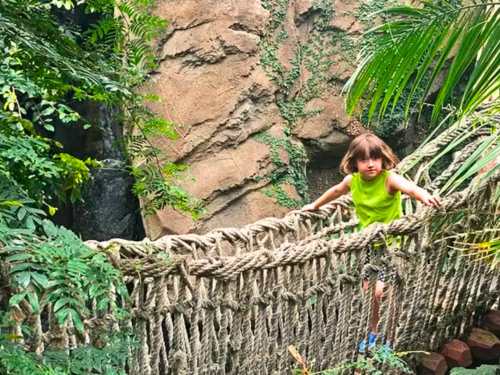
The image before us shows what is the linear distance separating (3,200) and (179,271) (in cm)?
56

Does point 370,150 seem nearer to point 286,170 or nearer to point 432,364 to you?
point 432,364

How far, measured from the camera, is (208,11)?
4793mm

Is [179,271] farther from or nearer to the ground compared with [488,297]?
farther from the ground

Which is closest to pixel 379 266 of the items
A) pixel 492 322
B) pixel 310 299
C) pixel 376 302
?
pixel 376 302

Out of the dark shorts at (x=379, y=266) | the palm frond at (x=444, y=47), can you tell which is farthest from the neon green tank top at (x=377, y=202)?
the palm frond at (x=444, y=47)

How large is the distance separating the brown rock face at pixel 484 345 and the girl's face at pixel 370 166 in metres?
0.74

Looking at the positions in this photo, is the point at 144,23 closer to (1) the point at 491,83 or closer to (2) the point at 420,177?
(2) the point at 420,177

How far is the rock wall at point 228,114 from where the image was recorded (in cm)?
473

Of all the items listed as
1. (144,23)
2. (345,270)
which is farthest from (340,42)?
(345,270)

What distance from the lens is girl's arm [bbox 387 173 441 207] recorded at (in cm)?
238

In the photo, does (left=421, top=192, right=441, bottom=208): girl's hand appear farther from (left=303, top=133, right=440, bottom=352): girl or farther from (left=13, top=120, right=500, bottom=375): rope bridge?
(left=303, top=133, right=440, bottom=352): girl

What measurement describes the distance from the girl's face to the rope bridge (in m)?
0.26

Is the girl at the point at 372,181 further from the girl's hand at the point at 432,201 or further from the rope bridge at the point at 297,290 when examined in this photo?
the girl's hand at the point at 432,201

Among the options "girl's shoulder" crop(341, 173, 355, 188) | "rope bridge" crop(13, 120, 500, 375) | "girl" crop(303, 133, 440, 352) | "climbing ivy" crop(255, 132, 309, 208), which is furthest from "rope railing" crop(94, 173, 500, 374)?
"climbing ivy" crop(255, 132, 309, 208)
